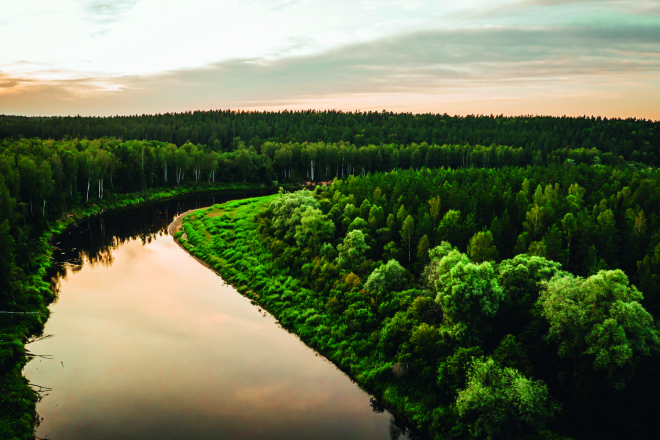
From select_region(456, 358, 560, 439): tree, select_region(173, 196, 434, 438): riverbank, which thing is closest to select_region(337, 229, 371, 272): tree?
select_region(173, 196, 434, 438): riverbank

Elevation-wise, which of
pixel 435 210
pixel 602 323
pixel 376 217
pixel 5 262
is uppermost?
pixel 435 210

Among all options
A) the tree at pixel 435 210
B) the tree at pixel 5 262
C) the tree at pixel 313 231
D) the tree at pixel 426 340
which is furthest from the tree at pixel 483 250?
the tree at pixel 5 262

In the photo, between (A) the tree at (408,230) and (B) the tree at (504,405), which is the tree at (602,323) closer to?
(B) the tree at (504,405)

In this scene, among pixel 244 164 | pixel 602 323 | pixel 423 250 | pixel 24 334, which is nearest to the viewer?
pixel 602 323

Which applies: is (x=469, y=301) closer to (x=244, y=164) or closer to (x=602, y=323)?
(x=602, y=323)

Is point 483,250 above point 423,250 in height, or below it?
above

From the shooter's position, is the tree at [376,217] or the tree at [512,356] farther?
the tree at [376,217]

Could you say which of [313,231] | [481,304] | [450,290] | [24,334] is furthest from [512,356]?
[24,334]

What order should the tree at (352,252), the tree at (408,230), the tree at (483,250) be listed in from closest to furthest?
the tree at (483,250) → the tree at (352,252) → the tree at (408,230)
